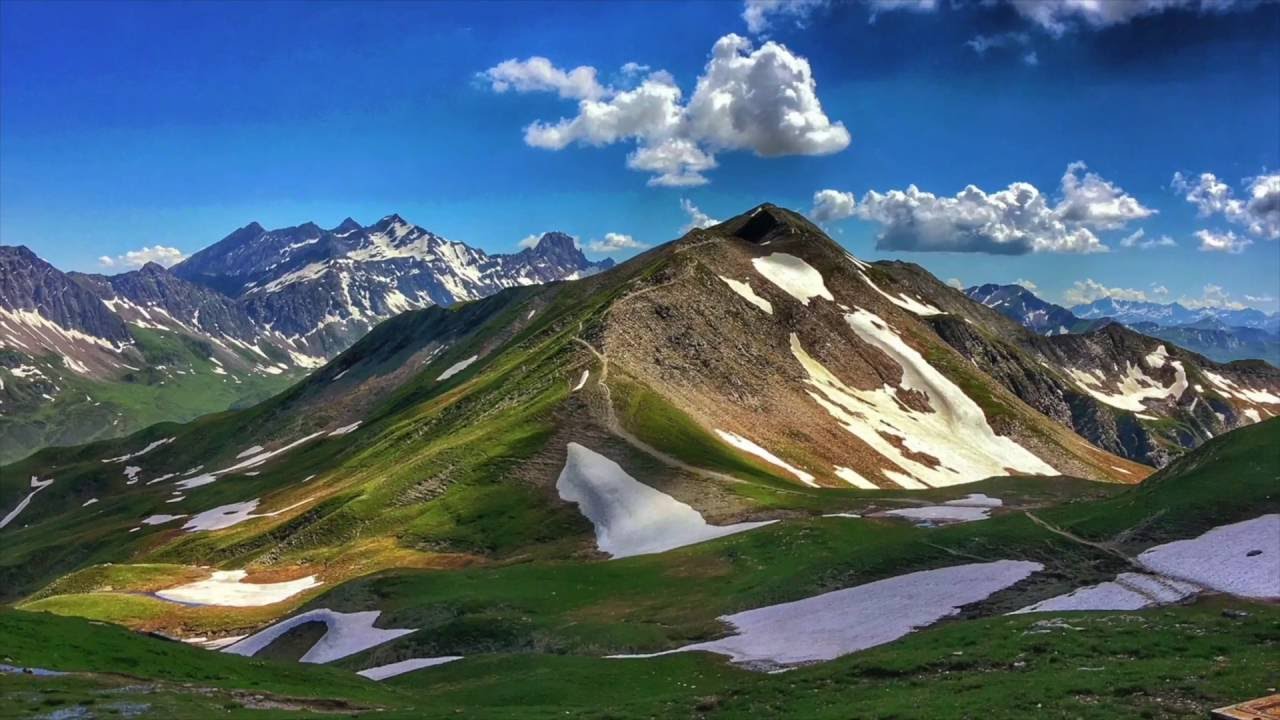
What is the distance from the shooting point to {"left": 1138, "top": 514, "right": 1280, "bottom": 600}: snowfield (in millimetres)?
40219

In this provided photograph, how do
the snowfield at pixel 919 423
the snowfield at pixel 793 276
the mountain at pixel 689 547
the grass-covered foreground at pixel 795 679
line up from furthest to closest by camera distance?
the snowfield at pixel 793 276 → the snowfield at pixel 919 423 → the mountain at pixel 689 547 → the grass-covered foreground at pixel 795 679

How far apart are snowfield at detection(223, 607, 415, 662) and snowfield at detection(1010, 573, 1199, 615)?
43.3 m

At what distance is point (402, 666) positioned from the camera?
5350 centimetres

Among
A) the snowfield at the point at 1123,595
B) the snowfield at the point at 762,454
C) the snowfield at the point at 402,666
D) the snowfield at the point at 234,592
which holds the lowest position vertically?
the snowfield at the point at 234,592

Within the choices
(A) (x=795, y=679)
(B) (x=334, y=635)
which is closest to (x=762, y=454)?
(B) (x=334, y=635)

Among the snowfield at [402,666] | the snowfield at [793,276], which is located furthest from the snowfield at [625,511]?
the snowfield at [793,276]

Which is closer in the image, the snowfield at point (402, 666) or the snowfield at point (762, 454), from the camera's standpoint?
the snowfield at point (402, 666)

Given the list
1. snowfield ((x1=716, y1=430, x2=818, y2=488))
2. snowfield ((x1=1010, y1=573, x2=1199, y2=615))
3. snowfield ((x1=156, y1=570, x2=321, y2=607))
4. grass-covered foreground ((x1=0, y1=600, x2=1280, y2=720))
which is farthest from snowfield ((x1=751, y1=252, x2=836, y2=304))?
grass-covered foreground ((x1=0, y1=600, x2=1280, y2=720))

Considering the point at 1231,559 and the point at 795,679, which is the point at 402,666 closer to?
the point at 795,679

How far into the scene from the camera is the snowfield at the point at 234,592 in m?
83.9

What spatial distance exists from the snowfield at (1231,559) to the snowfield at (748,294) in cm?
11390

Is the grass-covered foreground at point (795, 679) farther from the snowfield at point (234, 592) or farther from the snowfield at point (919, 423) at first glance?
the snowfield at point (919, 423)

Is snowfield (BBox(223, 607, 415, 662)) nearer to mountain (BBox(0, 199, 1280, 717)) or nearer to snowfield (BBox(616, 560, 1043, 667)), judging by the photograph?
mountain (BBox(0, 199, 1280, 717))

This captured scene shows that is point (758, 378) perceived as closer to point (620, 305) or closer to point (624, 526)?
point (620, 305)
